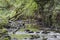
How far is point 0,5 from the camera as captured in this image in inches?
124

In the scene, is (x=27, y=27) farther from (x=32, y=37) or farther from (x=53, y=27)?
(x=53, y=27)

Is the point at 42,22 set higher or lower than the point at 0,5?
lower

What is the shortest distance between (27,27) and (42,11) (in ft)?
1.09

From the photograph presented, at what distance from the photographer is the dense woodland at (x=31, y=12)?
306 cm

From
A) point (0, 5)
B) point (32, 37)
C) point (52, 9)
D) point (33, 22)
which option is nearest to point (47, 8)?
point (52, 9)

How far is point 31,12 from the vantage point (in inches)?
122

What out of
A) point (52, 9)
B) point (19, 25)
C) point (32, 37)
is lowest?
point (32, 37)

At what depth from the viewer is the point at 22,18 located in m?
3.11

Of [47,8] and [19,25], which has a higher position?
[47,8]

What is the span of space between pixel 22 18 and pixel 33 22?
18cm

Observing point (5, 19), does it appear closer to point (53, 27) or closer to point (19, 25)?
point (19, 25)

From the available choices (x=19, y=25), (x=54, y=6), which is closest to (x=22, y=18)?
(x=19, y=25)

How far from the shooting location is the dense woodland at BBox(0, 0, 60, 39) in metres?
3.06

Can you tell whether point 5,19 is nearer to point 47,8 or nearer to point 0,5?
point 0,5
